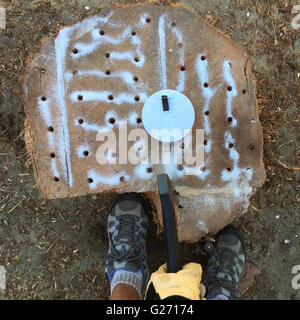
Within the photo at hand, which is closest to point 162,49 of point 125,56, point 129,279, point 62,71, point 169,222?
point 125,56

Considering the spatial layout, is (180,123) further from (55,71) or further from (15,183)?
(15,183)

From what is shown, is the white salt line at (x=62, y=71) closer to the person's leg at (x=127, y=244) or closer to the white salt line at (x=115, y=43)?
the white salt line at (x=115, y=43)

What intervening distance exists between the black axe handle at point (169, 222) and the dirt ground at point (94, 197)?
0.88 meters

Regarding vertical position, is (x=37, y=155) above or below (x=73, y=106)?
below

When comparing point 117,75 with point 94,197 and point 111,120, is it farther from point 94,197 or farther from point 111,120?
point 94,197

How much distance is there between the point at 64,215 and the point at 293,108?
223 centimetres

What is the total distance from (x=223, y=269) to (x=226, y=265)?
0.04 meters

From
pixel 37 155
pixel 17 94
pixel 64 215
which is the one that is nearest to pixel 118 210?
pixel 64 215

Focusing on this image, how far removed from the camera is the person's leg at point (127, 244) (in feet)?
7.83

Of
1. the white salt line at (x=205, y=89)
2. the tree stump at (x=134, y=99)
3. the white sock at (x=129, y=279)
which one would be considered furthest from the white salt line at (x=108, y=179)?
the white sock at (x=129, y=279)

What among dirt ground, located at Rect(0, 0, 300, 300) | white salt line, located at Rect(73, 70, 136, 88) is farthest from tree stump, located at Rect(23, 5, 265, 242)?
dirt ground, located at Rect(0, 0, 300, 300)

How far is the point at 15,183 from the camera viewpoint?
2771mm

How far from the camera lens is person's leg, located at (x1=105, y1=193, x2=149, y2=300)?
2387 mm

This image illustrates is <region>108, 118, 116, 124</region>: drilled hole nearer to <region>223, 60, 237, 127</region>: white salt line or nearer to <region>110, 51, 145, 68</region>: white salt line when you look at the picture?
<region>110, 51, 145, 68</region>: white salt line
